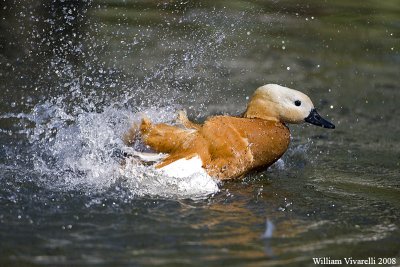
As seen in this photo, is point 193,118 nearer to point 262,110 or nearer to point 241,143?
point 262,110

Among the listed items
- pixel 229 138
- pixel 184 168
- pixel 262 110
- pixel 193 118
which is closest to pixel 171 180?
pixel 184 168

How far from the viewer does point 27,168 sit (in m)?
5.72

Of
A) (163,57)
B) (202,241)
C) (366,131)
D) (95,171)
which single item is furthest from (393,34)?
(202,241)

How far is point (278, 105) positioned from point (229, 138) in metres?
0.52

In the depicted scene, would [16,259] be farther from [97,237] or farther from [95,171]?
[95,171]

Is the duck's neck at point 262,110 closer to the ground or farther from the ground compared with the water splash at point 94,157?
farther from the ground

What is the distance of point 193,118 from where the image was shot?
759 centimetres

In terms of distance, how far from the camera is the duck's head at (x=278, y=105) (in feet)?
19.8

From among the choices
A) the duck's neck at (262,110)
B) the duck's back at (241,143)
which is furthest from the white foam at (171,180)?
the duck's neck at (262,110)

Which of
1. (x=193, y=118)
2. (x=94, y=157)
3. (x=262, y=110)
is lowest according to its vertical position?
(x=193, y=118)

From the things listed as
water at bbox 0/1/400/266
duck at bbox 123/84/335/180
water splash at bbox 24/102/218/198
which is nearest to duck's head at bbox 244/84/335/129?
duck at bbox 123/84/335/180

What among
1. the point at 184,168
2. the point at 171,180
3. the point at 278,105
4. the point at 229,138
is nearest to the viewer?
the point at 171,180

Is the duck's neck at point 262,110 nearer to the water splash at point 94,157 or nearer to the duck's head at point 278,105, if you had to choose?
the duck's head at point 278,105

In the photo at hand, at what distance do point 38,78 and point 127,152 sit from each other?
2209mm
